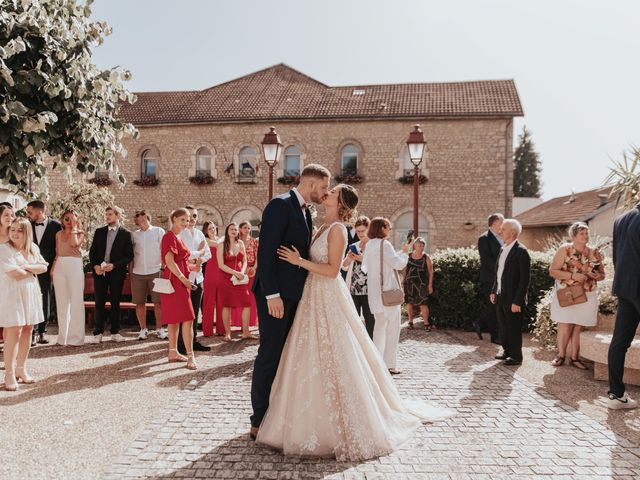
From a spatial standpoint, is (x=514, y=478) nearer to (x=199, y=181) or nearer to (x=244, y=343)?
(x=244, y=343)

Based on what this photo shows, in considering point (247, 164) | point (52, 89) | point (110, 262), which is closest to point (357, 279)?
point (110, 262)

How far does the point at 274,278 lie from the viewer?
3.93m

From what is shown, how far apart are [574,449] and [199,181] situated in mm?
21266

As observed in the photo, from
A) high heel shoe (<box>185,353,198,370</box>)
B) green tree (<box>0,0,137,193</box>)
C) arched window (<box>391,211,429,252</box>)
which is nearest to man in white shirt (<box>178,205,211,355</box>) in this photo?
high heel shoe (<box>185,353,198,370</box>)

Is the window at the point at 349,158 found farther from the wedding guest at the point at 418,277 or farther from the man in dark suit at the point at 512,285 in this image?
the man in dark suit at the point at 512,285

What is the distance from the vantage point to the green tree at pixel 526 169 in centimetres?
5475

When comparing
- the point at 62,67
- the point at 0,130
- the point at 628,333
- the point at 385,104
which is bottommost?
the point at 628,333

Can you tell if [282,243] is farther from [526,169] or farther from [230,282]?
[526,169]

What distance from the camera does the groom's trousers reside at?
4.00 m

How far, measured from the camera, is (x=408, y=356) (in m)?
7.61

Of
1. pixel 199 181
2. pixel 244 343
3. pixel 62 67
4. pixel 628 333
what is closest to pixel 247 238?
pixel 244 343

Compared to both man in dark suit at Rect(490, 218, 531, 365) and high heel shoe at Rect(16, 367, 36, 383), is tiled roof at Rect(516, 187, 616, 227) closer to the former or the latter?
man in dark suit at Rect(490, 218, 531, 365)

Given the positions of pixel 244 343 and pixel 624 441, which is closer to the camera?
pixel 624 441

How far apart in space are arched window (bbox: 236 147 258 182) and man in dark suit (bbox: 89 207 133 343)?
15.0m
